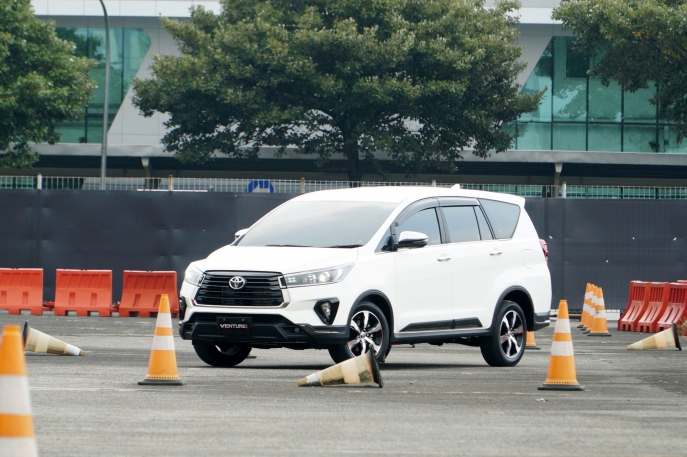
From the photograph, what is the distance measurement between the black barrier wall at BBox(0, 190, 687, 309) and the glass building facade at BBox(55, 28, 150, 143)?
27216 mm

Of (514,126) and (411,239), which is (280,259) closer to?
(411,239)

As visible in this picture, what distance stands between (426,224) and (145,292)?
38.0 ft

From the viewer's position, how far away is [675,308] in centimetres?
2012

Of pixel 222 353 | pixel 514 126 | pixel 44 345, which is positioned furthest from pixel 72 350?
pixel 514 126

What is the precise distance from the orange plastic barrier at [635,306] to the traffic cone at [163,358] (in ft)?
40.2

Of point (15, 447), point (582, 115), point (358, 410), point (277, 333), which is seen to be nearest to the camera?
point (15, 447)

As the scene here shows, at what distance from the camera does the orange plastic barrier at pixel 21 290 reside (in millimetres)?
23906

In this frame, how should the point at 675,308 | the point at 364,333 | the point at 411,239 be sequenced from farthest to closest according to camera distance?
the point at 675,308
the point at 411,239
the point at 364,333

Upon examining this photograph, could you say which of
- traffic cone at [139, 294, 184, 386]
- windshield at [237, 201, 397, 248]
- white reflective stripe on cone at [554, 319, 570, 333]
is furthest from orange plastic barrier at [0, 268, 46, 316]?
white reflective stripe on cone at [554, 319, 570, 333]

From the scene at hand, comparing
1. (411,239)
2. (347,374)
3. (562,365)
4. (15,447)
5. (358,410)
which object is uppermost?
(411,239)

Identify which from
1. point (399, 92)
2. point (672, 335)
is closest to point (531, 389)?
point (672, 335)

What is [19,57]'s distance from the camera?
40.9m

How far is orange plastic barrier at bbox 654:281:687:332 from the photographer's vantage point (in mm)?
19922

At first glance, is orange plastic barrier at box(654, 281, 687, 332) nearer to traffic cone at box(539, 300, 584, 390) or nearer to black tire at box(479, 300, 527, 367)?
black tire at box(479, 300, 527, 367)
